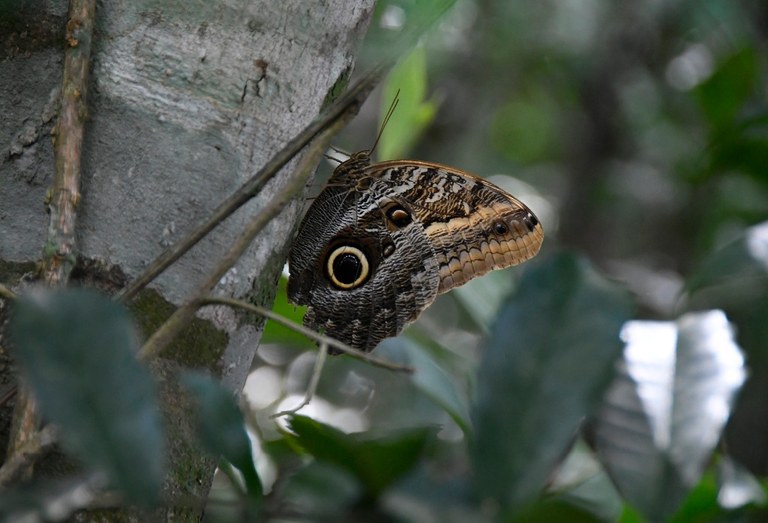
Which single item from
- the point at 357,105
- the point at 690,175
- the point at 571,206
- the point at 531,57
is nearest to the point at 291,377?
the point at 571,206

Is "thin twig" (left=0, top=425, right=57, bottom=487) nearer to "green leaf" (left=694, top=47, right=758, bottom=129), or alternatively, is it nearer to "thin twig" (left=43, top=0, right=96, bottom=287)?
"thin twig" (left=43, top=0, right=96, bottom=287)

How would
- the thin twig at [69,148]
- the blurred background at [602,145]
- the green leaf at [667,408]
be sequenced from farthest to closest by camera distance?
the blurred background at [602,145] < the thin twig at [69,148] < the green leaf at [667,408]

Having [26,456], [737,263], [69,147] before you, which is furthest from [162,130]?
[737,263]

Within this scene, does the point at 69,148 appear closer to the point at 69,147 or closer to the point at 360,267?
the point at 69,147

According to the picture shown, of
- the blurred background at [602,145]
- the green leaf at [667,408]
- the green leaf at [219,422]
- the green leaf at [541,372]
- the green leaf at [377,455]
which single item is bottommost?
the blurred background at [602,145]

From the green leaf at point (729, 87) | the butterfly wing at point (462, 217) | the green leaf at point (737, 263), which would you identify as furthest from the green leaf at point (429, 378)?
the green leaf at point (729, 87)

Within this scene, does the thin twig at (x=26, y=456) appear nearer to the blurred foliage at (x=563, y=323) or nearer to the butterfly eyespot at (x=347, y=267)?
the blurred foliage at (x=563, y=323)

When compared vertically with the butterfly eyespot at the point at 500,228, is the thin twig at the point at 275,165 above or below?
above

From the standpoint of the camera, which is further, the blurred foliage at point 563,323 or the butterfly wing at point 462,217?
the butterfly wing at point 462,217

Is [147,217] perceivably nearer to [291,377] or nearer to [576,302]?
[576,302]
